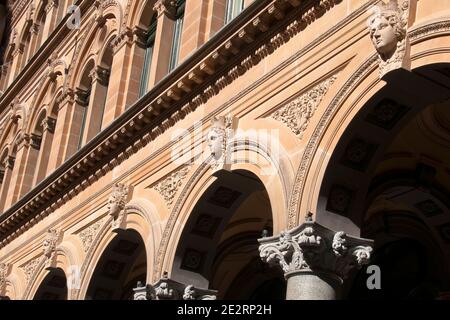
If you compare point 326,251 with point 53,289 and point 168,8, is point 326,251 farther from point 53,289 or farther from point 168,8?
point 53,289

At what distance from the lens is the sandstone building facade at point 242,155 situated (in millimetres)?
9570

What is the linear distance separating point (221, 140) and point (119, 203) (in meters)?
3.63

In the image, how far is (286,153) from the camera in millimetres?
10562

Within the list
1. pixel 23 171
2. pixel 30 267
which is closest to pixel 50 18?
pixel 23 171

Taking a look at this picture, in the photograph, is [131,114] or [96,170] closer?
[131,114]

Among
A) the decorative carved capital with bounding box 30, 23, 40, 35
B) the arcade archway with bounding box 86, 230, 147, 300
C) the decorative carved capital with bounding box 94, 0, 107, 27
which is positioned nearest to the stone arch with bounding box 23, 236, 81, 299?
the arcade archway with bounding box 86, 230, 147, 300

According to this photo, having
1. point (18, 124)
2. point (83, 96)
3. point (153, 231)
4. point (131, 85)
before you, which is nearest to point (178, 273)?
point (153, 231)

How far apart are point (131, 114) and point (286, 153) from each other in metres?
5.25

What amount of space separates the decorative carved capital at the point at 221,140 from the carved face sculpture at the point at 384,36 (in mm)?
3352

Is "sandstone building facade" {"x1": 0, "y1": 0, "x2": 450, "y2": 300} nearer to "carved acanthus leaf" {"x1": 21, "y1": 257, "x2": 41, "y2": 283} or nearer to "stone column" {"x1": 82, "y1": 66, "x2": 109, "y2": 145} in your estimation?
"stone column" {"x1": 82, "y1": 66, "x2": 109, "y2": 145}

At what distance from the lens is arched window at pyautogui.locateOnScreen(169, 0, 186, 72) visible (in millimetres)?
15891

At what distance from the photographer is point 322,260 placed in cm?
951
